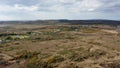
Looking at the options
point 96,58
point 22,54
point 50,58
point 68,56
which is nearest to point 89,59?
point 96,58

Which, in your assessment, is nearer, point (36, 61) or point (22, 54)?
point (36, 61)

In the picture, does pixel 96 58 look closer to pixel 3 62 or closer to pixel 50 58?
pixel 50 58

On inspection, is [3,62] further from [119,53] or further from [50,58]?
[119,53]

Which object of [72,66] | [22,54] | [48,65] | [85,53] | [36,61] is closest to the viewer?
[72,66]

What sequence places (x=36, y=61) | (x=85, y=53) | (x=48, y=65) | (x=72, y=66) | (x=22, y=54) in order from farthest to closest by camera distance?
(x=22, y=54) < (x=85, y=53) < (x=36, y=61) < (x=48, y=65) < (x=72, y=66)

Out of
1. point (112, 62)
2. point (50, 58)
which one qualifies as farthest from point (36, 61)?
point (112, 62)

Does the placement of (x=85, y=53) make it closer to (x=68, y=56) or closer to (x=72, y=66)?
(x=68, y=56)

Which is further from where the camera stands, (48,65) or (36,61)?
(36,61)

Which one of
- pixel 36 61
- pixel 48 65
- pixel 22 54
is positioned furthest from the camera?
pixel 22 54

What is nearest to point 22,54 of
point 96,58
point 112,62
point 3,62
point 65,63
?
point 3,62
